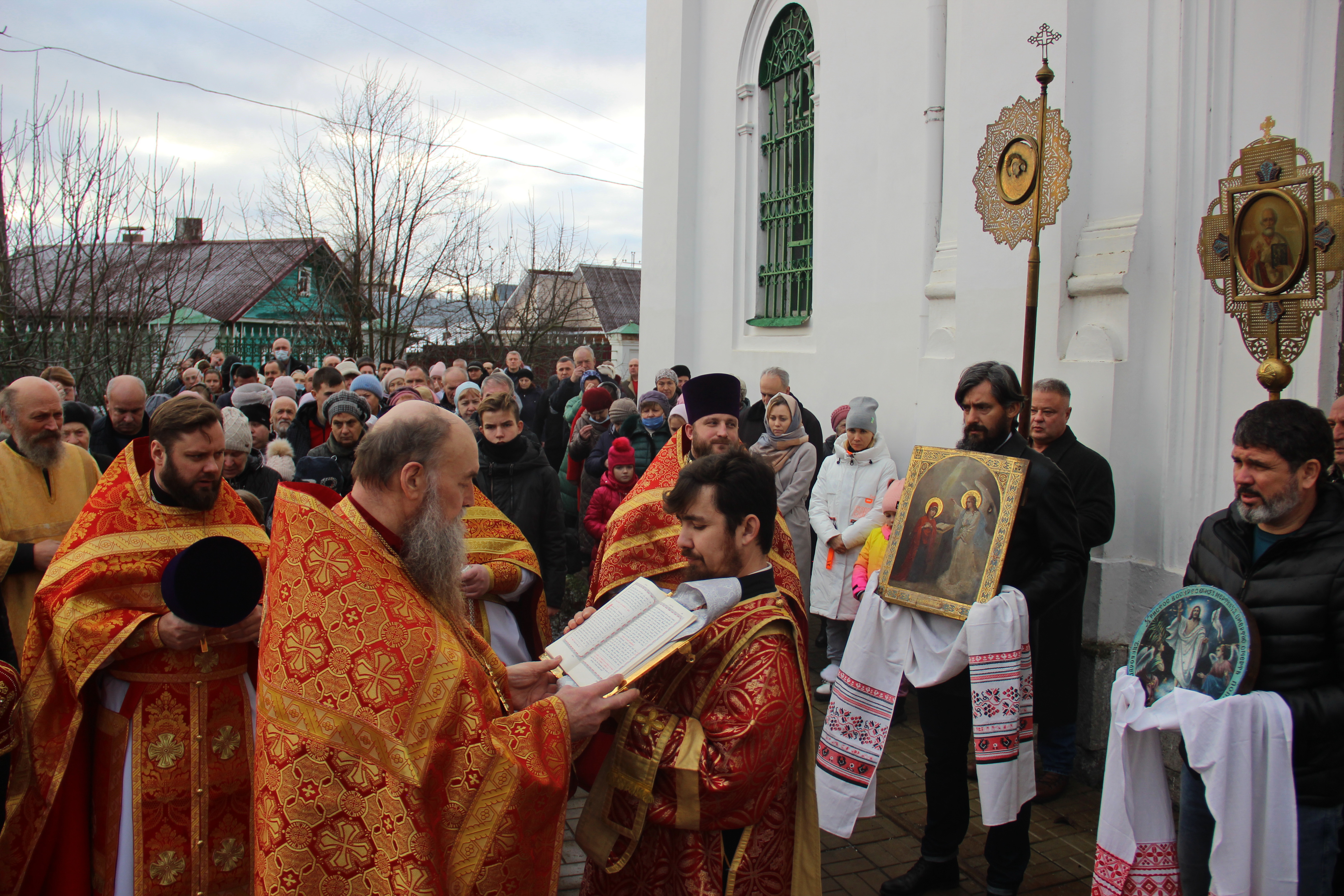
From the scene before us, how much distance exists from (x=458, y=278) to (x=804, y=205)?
13774mm

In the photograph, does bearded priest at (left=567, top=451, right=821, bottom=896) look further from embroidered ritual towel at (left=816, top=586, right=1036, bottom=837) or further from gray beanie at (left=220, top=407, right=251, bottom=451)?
gray beanie at (left=220, top=407, right=251, bottom=451)

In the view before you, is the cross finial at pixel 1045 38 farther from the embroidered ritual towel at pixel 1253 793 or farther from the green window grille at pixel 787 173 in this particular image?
the green window grille at pixel 787 173

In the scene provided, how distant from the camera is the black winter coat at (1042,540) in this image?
3.56 metres

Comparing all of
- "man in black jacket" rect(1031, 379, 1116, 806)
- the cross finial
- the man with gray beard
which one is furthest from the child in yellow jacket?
the man with gray beard

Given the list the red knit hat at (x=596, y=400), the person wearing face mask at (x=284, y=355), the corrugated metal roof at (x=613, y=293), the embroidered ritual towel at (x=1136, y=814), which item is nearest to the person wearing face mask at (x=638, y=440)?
the red knit hat at (x=596, y=400)

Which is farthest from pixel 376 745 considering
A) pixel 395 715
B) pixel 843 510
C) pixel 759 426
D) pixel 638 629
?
pixel 759 426

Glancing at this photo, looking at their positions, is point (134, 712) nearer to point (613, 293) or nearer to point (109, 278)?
point (109, 278)

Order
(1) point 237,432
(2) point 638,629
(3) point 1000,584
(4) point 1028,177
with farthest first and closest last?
(4) point 1028,177
(1) point 237,432
(3) point 1000,584
(2) point 638,629

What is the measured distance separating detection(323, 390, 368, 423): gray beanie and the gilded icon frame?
3163mm

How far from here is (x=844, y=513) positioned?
6.25 metres

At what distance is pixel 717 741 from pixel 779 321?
27.4 ft

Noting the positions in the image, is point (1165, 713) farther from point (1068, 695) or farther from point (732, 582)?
point (1068, 695)

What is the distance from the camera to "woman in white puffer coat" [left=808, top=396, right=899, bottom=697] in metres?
6.13

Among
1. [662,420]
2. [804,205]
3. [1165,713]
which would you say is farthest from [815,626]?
[1165,713]
